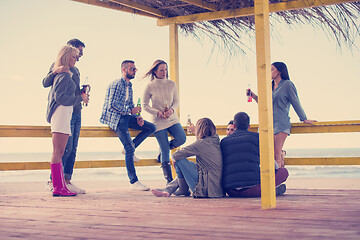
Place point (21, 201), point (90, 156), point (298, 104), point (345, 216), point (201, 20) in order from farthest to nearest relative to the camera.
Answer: point (90, 156) < point (201, 20) < point (298, 104) < point (21, 201) < point (345, 216)

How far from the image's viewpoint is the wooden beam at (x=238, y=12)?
607 cm

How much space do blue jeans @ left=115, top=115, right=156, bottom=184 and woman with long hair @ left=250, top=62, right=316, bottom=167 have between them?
150 cm

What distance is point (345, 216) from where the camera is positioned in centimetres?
339

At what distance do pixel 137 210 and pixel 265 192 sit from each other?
103 centimetres

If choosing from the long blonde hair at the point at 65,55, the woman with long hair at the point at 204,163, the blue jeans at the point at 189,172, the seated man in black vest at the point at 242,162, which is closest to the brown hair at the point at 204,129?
the woman with long hair at the point at 204,163

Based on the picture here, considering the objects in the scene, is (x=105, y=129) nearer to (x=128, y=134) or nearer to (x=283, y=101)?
(x=128, y=134)

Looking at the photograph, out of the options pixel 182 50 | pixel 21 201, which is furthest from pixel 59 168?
pixel 182 50

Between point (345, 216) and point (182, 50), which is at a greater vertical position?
point (182, 50)

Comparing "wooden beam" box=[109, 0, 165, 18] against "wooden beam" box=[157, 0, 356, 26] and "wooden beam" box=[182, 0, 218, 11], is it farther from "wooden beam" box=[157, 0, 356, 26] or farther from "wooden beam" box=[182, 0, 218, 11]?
"wooden beam" box=[182, 0, 218, 11]

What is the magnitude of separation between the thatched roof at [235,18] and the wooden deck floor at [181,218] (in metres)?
2.53

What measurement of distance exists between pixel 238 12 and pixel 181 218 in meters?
3.82

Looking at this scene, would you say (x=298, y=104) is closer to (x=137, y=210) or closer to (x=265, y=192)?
(x=265, y=192)

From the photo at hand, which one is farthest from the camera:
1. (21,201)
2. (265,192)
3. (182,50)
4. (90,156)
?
(90,156)

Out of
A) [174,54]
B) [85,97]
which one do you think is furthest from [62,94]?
[174,54]
